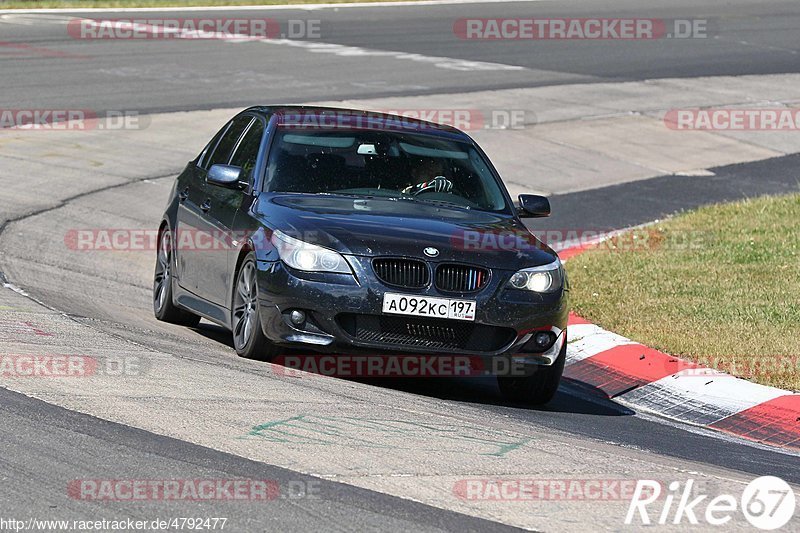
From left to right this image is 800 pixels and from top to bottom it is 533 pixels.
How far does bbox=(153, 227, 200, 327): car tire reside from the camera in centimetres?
1055

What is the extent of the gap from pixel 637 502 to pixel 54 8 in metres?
29.4

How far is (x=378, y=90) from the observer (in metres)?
23.2

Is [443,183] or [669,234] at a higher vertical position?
[443,183]

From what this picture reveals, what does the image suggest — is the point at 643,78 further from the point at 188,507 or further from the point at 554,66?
the point at 188,507

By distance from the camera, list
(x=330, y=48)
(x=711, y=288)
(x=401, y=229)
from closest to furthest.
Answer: (x=401, y=229) → (x=711, y=288) → (x=330, y=48)

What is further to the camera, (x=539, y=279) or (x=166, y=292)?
(x=166, y=292)

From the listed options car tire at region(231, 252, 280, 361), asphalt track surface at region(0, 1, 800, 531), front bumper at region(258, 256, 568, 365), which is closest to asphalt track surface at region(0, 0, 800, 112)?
asphalt track surface at region(0, 1, 800, 531)

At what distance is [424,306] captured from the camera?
323 inches

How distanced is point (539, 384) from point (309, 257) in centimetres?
162

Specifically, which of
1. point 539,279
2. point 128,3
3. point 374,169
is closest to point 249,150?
point 374,169

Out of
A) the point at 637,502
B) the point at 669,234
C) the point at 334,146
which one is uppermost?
the point at 334,146

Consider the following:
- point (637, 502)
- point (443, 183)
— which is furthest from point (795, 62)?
point (637, 502)

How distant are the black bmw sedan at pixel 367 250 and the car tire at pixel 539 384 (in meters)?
0.01

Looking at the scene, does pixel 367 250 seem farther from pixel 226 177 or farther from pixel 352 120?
pixel 352 120
